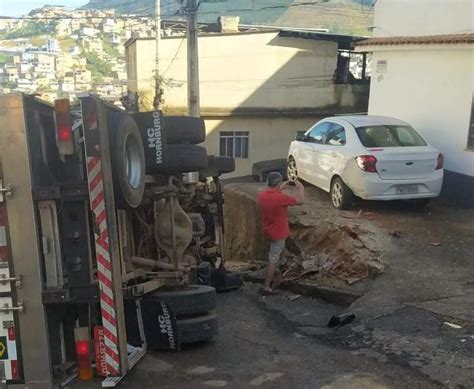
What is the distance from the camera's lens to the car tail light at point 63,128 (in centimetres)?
397

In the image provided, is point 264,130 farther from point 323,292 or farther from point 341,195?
point 323,292

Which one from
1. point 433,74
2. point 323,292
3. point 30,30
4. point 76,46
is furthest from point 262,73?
point 323,292

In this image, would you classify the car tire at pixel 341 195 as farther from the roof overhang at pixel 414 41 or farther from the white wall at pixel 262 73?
the white wall at pixel 262 73

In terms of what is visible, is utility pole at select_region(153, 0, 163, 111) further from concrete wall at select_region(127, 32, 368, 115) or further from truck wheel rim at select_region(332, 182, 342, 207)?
truck wheel rim at select_region(332, 182, 342, 207)

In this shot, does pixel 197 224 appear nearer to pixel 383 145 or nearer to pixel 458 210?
pixel 383 145

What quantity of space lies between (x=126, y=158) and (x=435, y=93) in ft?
32.3

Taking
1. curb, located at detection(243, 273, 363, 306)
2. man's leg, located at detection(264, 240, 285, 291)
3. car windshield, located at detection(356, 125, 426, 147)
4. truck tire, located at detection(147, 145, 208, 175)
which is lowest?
curb, located at detection(243, 273, 363, 306)

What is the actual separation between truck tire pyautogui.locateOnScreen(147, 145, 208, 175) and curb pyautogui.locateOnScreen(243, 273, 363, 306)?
3.07 meters

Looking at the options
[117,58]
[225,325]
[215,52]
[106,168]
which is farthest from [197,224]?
[117,58]

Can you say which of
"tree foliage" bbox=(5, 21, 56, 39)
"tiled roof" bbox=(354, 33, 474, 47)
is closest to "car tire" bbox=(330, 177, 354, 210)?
"tiled roof" bbox=(354, 33, 474, 47)

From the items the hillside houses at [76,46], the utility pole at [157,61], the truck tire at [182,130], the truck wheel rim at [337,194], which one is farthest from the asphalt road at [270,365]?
the utility pole at [157,61]

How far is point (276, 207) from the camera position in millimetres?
8336

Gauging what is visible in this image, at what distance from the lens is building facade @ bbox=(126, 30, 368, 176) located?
2967cm

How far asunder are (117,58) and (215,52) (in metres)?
10.4
